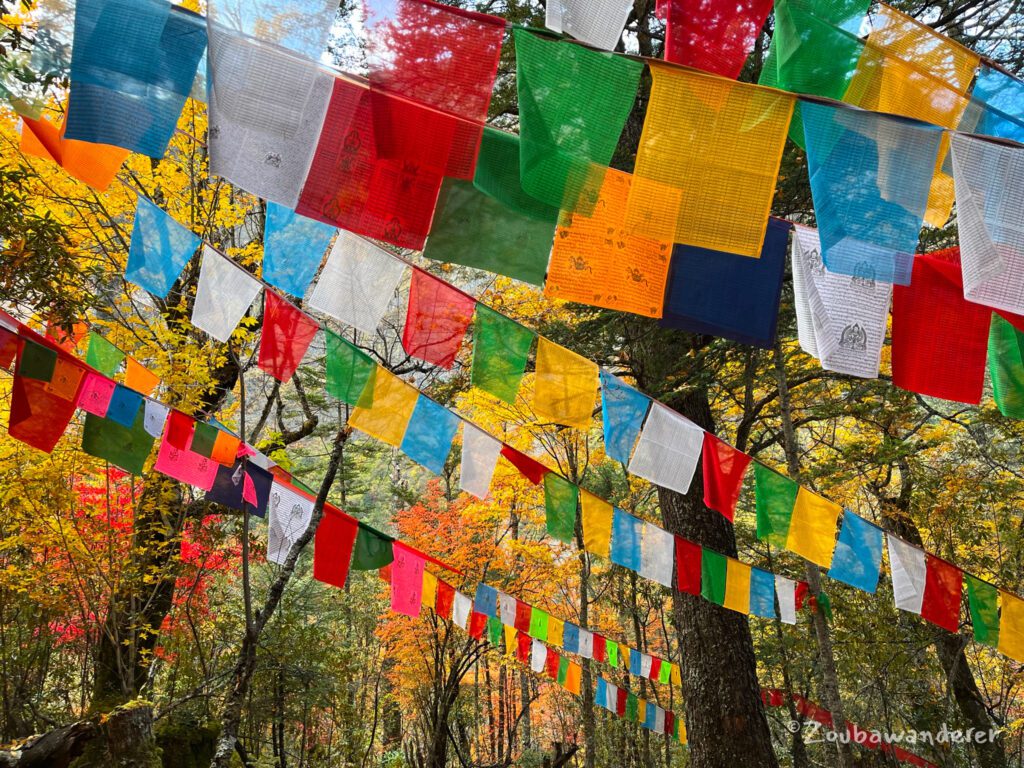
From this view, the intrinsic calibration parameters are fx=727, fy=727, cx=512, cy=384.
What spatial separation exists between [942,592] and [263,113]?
23.4 feet

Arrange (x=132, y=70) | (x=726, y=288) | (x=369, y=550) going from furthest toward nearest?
(x=369, y=550)
(x=726, y=288)
(x=132, y=70)

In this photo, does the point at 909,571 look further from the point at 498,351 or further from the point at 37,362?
the point at 37,362

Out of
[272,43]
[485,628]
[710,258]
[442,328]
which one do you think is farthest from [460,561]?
[272,43]

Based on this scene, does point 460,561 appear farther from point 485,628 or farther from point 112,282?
point 112,282

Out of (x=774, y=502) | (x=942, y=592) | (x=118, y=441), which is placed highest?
(x=118, y=441)

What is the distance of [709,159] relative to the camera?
3.30m

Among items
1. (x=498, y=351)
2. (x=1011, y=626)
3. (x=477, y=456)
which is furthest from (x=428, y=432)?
(x=1011, y=626)

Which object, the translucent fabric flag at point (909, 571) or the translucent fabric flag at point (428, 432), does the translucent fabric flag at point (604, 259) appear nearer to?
the translucent fabric flag at point (428, 432)

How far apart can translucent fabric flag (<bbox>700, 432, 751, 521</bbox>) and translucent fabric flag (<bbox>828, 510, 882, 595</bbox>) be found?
1366 millimetres

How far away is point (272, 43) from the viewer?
322 centimetres

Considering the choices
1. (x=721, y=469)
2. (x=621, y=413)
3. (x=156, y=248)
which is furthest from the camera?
(x=721, y=469)

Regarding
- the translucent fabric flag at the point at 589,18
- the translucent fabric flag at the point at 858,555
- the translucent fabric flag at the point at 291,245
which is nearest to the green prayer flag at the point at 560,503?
the translucent fabric flag at the point at 858,555

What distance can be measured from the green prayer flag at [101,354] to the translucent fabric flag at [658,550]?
5238 mm

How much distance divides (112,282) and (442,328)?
196 inches
